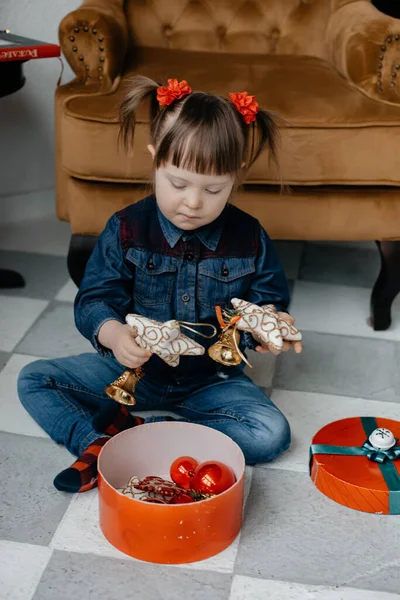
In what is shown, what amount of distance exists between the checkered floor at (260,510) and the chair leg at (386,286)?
3 centimetres

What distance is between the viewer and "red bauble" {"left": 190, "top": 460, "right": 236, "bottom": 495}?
110 centimetres

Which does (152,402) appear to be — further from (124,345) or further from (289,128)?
(289,128)

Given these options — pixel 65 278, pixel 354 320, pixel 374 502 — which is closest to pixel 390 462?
pixel 374 502

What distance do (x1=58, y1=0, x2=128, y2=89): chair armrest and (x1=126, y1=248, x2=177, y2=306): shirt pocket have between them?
0.52m

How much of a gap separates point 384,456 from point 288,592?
282 millimetres

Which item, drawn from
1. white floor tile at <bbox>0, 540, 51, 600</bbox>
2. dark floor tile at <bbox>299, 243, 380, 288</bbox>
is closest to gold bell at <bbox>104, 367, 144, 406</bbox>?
white floor tile at <bbox>0, 540, 51, 600</bbox>

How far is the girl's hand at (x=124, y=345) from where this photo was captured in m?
1.14

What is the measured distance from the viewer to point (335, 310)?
1805 millimetres

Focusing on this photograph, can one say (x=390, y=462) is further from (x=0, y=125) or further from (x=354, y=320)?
(x=0, y=125)

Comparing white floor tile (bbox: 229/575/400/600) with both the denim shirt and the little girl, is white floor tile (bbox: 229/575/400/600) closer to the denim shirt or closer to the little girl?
the little girl

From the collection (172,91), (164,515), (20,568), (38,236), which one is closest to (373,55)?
(172,91)

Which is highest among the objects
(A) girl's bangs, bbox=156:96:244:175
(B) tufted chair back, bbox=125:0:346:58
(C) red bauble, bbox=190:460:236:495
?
(A) girl's bangs, bbox=156:96:244:175

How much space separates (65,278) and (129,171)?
437 millimetres

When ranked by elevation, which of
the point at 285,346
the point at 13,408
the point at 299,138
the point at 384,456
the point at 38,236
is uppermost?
the point at 299,138
